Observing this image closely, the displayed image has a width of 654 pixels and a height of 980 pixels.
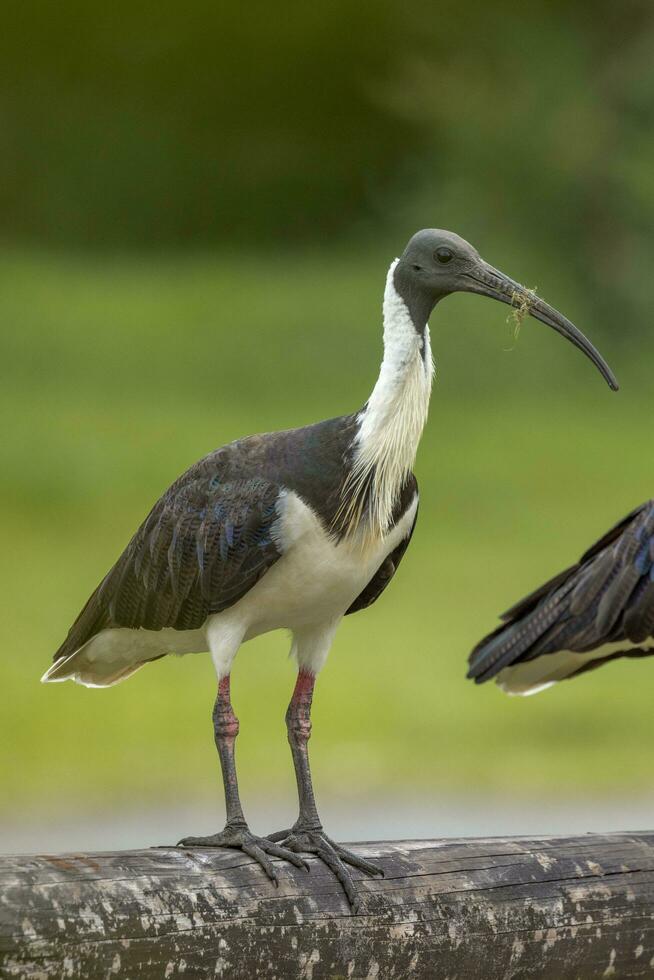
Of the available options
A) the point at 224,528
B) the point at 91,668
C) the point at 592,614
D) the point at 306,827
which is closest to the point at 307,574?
A: the point at 224,528

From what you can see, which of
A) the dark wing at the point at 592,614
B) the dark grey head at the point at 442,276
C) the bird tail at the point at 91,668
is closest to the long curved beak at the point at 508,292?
the dark grey head at the point at 442,276

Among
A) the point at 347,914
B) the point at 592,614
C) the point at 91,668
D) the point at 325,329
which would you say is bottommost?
the point at 347,914

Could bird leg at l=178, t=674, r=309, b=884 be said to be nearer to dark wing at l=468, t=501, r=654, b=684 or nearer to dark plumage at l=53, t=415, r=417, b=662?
dark plumage at l=53, t=415, r=417, b=662

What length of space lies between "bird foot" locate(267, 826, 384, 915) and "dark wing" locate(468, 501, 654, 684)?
613 mm

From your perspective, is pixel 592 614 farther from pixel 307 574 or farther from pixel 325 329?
pixel 325 329

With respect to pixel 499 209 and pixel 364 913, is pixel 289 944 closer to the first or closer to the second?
pixel 364 913

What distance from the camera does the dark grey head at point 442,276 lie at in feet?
4.14

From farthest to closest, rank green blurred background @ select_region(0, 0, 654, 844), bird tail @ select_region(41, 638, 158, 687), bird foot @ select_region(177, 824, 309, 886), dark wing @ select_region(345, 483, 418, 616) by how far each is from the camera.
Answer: green blurred background @ select_region(0, 0, 654, 844)
bird tail @ select_region(41, 638, 158, 687)
dark wing @ select_region(345, 483, 418, 616)
bird foot @ select_region(177, 824, 309, 886)

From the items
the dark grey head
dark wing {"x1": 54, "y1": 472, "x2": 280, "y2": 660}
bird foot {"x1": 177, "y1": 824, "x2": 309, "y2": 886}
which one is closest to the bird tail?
dark wing {"x1": 54, "y1": 472, "x2": 280, "y2": 660}

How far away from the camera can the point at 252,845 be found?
117 centimetres

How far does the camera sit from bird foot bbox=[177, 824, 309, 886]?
1.15 m

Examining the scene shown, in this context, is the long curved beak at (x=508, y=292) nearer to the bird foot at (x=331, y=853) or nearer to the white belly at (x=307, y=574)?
the white belly at (x=307, y=574)

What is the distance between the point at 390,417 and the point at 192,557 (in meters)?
0.22

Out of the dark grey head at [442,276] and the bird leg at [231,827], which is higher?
the dark grey head at [442,276]
